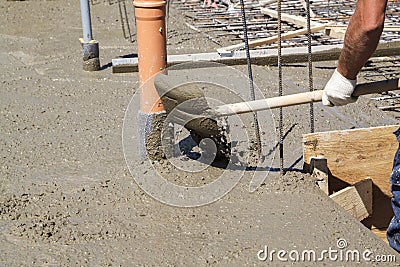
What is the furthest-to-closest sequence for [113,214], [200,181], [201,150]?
[201,150], [200,181], [113,214]

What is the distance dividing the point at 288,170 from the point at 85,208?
1479 millimetres

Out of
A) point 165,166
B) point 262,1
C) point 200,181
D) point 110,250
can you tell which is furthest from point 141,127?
point 262,1

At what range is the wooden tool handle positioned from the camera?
3.36m

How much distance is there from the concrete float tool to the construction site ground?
1.06 ft

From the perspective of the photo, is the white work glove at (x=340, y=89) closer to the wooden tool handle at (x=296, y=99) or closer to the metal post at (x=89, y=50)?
the wooden tool handle at (x=296, y=99)

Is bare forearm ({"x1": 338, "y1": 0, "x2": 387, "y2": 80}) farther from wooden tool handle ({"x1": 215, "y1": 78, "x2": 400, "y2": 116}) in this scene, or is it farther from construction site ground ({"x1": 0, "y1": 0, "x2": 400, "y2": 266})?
construction site ground ({"x1": 0, "y1": 0, "x2": 400, "y2": 266})

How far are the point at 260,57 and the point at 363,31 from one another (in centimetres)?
458

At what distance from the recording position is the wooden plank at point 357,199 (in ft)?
13.5

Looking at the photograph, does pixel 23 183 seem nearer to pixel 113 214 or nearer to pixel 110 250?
pixel 113 214

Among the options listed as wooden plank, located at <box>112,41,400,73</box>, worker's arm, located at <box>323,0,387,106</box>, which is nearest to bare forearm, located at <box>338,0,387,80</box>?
worker's arm, located at <box>323,0,387,106</box>

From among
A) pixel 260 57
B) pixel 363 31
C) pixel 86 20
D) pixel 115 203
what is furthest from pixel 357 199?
pixel 86 20

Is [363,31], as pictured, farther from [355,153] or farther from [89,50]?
[89,50]

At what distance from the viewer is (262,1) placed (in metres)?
11.4

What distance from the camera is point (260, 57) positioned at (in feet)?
23.8
